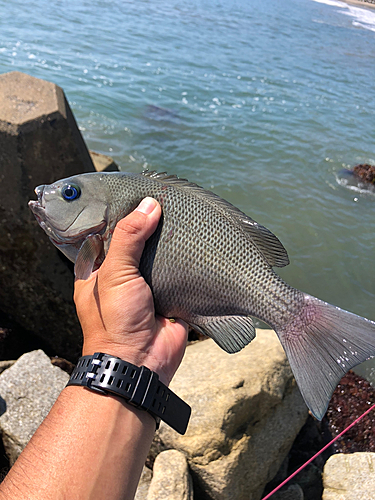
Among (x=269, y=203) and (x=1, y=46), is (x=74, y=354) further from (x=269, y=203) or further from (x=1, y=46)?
(x=1, y=46)

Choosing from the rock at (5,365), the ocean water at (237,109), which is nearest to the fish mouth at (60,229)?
the rock at (5,365)

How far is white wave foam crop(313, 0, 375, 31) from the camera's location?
3536 cm

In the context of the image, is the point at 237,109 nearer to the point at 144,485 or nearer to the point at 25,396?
the point at 25,396

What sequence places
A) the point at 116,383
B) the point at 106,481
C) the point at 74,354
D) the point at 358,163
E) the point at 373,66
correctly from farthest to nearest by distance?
the point at 373,66
the point at 358,163
the point at 74,354
the point at 116,383
the point at 106,481

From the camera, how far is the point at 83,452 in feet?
6.36

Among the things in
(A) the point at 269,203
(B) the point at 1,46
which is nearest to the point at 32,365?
(A) the point at 269,203

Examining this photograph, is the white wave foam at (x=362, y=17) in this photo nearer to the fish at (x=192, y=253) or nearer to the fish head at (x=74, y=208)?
the fish at (x=192, y=253)

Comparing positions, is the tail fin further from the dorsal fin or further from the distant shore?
the distant shore

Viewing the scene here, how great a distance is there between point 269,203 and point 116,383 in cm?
797

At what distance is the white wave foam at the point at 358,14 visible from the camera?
3536cm

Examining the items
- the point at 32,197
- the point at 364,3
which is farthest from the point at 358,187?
the point at 364,3

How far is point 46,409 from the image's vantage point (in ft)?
12.7

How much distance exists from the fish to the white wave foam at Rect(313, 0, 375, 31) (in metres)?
39.2

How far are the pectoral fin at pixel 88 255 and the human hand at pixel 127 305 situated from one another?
0.08m
